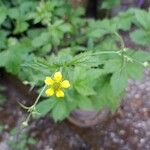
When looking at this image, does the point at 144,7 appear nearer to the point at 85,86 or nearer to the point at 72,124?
the point at 72,124

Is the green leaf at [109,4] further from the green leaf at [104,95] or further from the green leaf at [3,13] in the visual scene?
the green leaf at [104,95]

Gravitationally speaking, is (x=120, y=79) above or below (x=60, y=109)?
above

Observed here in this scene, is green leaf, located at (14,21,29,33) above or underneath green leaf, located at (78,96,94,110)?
above

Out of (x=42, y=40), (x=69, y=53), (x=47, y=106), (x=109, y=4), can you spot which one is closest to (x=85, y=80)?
(x=47, y=106)

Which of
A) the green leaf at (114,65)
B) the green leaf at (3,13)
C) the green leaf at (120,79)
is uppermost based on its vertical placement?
the green leaf at (114,65)

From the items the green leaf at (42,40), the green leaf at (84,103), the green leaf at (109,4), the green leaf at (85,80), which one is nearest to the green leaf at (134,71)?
the green leaf at (85,80)

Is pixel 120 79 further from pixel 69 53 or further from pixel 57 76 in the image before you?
pixel 69 53

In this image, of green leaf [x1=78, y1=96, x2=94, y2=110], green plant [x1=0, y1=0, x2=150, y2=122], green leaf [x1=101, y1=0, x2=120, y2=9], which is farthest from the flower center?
green leaf [x1=101, y1=0, x2=120, y2=9]

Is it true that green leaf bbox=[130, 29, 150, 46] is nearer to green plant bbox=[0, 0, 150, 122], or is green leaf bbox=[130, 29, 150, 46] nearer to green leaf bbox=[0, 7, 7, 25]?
A: green plant bbox=[0, 0, 150, 122]

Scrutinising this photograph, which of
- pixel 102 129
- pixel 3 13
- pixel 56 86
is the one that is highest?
pixel 56 86
